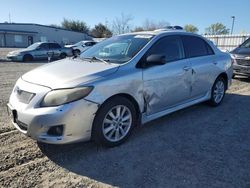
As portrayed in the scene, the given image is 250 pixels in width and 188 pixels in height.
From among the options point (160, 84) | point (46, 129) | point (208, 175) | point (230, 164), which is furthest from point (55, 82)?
point (230, 164)

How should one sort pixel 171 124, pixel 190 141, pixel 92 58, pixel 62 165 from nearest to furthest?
pixel 62 165, pixel 190 141, pixel 92 58, pixel 171 124

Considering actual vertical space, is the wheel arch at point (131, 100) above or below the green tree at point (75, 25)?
below

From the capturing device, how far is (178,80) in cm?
462

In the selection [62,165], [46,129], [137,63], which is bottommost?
[62,165]

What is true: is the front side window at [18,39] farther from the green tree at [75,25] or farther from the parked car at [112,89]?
the parked car at [112,89]

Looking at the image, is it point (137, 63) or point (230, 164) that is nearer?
point (230, 164)

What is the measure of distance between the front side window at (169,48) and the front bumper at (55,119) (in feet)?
5.14

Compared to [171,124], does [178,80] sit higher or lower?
higher

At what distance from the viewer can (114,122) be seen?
3779 mm

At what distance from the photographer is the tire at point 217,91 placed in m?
5.87

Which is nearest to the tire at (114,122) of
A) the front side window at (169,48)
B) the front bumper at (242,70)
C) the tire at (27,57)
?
the front side window at (169,48)

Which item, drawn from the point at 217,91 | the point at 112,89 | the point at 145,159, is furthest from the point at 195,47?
the point at 145,159

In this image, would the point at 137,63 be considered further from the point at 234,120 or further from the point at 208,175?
the point at 234,120

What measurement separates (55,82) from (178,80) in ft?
7.32
